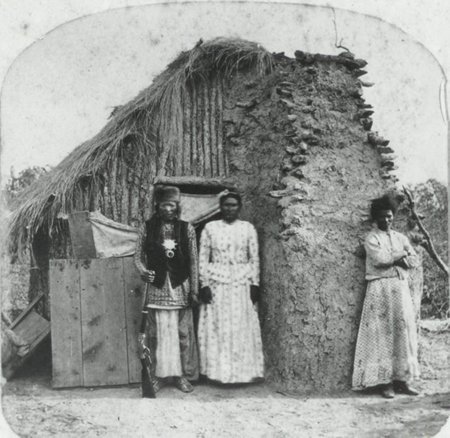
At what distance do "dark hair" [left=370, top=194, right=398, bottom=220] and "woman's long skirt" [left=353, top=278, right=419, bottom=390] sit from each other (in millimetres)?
634

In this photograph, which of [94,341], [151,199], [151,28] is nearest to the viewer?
[151,28]

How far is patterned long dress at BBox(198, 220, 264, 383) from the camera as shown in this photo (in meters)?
5.83

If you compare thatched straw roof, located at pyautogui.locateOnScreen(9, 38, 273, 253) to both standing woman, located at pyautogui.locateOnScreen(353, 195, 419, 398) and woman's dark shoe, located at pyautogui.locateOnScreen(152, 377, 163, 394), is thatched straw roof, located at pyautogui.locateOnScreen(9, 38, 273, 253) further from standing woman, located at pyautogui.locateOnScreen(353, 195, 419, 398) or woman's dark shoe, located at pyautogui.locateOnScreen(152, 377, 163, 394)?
standing woman, located at pyautogui.locateOnScreen(353, 195, 419, 398)

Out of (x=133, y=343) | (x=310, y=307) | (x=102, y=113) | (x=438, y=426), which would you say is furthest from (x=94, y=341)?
(x=438, y=426)

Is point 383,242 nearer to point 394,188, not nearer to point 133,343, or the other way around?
point 394,188

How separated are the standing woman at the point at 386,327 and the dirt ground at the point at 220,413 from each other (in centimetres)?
18

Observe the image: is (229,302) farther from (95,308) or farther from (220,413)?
(95,308)

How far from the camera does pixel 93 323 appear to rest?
5.96m

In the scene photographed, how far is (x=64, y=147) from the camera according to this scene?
7574 millimetres

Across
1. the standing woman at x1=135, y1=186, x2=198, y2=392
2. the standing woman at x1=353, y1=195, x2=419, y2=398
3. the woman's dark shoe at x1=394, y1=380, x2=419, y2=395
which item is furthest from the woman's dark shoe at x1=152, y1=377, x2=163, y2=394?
the woman's dark shoe at x1=394, y1=380, x2=419, y2=395

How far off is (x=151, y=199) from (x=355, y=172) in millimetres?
2084

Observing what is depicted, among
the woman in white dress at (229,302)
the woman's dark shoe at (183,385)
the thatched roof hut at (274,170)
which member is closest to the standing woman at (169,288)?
the woman's dark shoe at (183,385)

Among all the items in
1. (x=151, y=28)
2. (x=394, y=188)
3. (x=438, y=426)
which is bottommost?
(x=438, y=426)

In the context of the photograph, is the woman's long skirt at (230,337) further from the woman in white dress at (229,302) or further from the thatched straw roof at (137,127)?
the thatched straw roof at (137,127)
